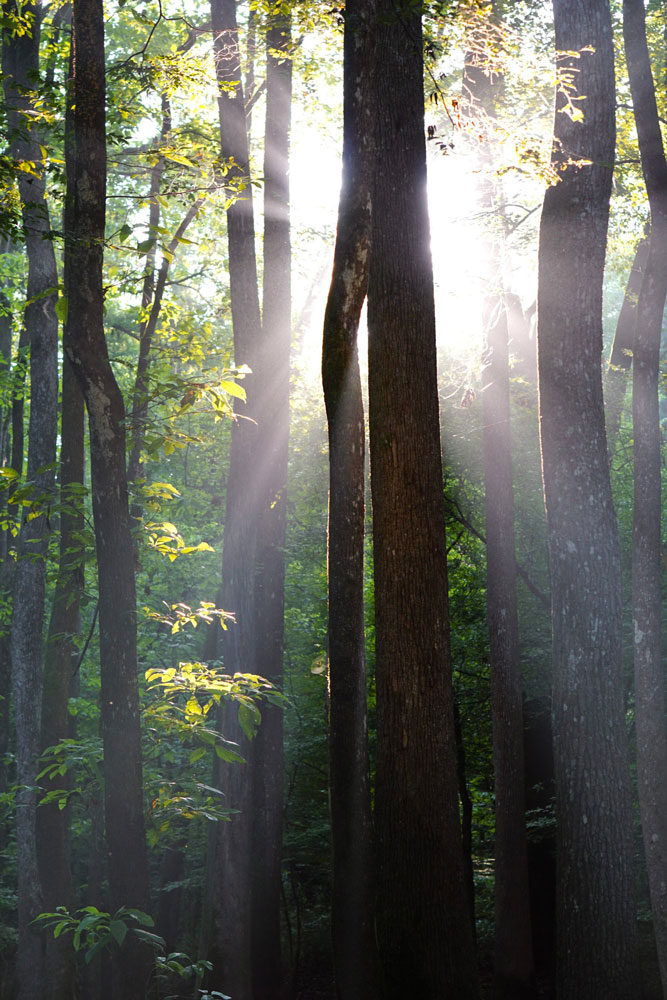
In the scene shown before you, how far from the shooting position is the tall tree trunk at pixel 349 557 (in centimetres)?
618

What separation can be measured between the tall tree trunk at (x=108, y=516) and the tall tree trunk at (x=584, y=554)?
3482 millimetres

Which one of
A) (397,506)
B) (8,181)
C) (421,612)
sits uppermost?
(8,181)

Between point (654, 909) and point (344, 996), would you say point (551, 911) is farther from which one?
point (344, 996)

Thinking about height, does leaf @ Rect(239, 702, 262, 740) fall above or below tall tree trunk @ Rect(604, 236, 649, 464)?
below

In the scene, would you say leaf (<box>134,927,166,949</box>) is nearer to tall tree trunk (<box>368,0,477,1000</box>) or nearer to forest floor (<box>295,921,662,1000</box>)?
tall tree trunk (<box>368,0,477,1000</box>)

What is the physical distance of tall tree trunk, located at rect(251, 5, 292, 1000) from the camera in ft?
38.2

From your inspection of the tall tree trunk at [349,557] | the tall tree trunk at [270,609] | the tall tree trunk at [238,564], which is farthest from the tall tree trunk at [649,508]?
the tall tree trunk at [349,557]

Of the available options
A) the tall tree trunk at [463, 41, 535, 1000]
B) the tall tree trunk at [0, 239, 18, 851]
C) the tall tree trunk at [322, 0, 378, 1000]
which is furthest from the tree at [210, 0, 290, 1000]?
the tall tree trunk at [0, 239, 18, 851]

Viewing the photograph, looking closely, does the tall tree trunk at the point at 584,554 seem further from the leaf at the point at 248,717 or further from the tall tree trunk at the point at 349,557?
the leaf at the point at 248,717

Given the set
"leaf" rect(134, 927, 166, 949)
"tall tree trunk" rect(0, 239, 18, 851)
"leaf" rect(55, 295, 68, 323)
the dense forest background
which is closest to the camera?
"leaf" rect(134, 927, 166, 949)

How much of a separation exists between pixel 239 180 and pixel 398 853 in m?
5.33

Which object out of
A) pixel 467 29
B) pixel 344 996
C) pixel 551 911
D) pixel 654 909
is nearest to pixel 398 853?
pixel 344 996

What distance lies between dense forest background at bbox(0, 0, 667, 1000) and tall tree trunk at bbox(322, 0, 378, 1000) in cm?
3

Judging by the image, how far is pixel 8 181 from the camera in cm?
731
